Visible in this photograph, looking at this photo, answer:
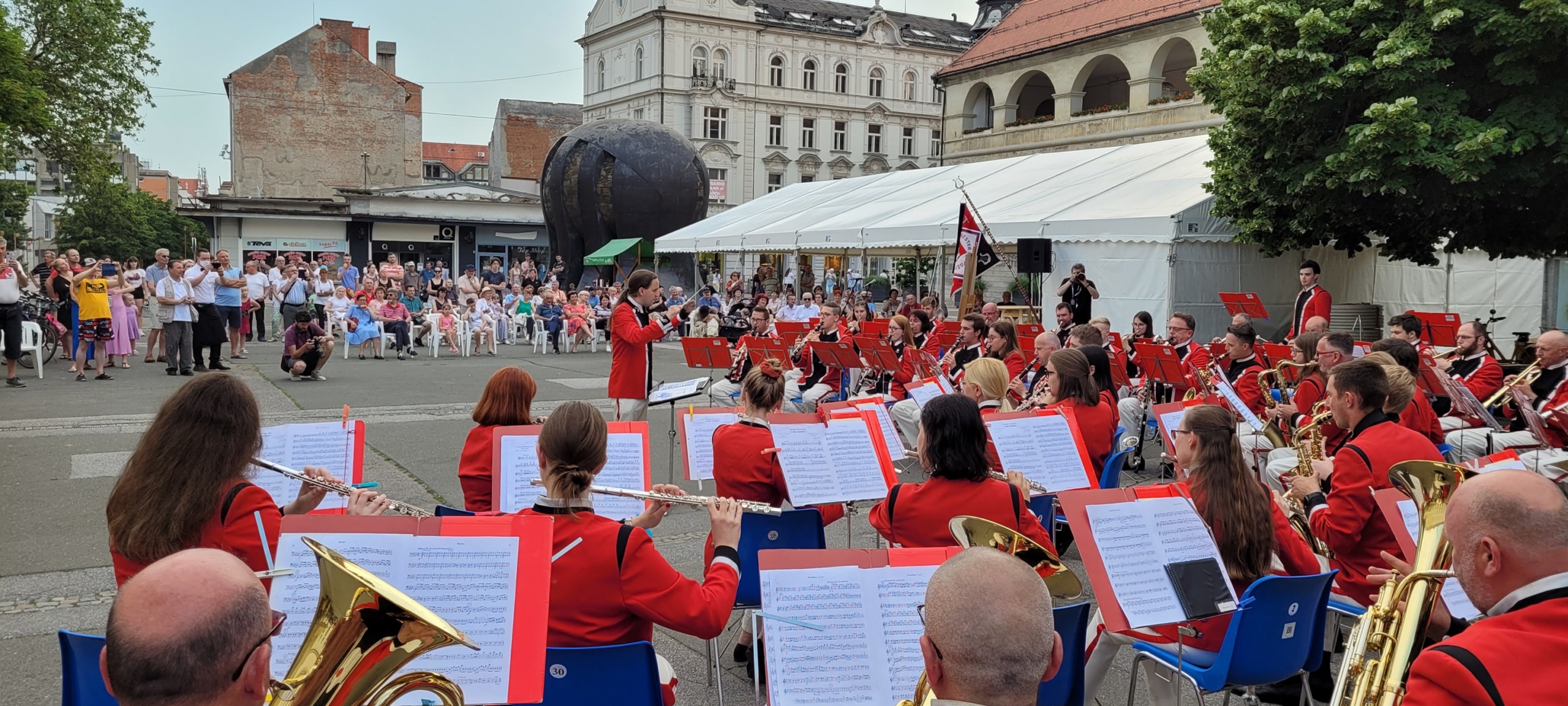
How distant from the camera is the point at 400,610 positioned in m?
2.12

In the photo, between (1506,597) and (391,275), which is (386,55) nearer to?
(391,275)

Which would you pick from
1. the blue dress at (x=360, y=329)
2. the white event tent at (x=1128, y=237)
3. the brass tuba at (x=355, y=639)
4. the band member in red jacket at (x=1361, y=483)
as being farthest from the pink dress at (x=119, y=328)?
the band member in red jacket at (x=1361, y=483)

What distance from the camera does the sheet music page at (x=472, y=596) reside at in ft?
8.70

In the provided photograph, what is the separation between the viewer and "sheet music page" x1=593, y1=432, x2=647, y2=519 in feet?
14.0

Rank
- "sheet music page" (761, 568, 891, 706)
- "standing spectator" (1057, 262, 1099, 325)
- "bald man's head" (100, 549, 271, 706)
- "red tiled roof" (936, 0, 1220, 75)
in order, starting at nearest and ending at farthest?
"bald man's head" (100, 549, 271, 706), "sheet music page" (761, 568, 891, 706), "standing spectator" (1057, 262, 1099, 325), "red tiled roof" (936, 0, 1220, 75)

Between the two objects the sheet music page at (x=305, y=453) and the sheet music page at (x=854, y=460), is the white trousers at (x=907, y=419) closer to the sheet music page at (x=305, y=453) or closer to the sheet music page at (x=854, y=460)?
the sheet music page at (x=854, y=460)

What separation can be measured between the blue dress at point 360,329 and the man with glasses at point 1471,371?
16203 millimetres

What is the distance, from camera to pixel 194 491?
315 cm

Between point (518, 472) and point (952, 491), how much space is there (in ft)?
5.74

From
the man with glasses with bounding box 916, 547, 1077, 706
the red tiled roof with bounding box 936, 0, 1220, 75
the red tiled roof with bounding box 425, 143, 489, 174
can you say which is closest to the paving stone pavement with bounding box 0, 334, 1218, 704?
the man with glasses with bounding box 916, 547, 1077, 706

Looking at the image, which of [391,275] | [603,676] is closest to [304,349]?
[391,275]

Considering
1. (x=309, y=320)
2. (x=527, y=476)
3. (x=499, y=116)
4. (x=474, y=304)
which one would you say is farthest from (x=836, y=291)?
(x=499, y=116)

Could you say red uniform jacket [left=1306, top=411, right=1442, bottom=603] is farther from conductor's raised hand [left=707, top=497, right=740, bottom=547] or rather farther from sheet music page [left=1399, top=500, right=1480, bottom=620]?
conductor's raised hand [left=707, top=497, right=740, bottom=547]

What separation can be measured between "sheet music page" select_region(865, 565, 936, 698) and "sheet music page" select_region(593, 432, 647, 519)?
1634mm
